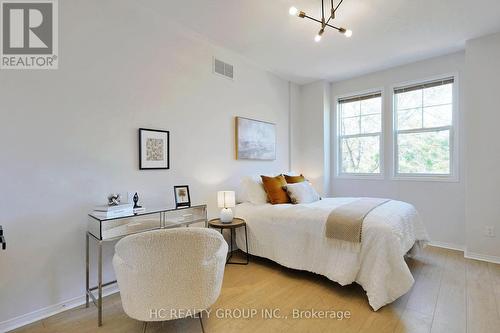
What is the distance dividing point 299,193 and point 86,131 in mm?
2464

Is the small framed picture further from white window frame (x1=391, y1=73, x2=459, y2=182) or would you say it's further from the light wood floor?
white window frame (x1=391, y1=73, x2=459, y2=182)

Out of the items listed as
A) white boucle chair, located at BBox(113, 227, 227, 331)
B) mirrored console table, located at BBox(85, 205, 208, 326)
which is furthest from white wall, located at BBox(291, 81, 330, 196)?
white boucle chair, located at BBox(113, 227, 227, 331)

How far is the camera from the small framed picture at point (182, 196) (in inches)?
109

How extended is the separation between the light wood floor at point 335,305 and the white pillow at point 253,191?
2.85 feet

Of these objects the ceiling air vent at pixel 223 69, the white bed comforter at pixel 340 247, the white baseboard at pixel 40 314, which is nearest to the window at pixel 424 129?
the white bed comforter at pixel 340 247

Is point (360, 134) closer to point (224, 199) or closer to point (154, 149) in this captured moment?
point (224, 199)

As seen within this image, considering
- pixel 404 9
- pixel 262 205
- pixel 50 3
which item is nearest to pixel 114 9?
pixel 50 3

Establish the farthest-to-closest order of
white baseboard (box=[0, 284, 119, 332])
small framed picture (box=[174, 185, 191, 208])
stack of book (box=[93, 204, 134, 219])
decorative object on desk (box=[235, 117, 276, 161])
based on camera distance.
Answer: decorative object on desk (box=[235, 117, 276, 161])
small framed picture (box=[174, 185, 191, 208])
stack of book (box=[93, 204, 134, 219])
white baseboard (box=[0, 284, 119, 332])

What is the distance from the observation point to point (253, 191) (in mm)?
3451

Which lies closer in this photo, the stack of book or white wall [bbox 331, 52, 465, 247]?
the stack of book

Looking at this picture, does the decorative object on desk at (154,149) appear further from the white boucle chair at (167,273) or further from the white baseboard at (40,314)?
the white baseboard at (40,314)

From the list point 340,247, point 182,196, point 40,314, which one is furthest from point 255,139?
point 40,314

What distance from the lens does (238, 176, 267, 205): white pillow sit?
11.2 ft

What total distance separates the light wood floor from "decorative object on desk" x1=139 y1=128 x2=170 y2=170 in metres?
1.29
